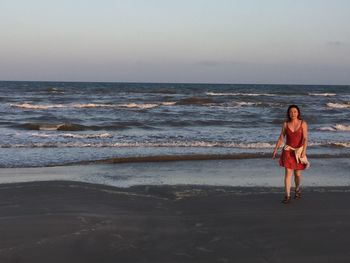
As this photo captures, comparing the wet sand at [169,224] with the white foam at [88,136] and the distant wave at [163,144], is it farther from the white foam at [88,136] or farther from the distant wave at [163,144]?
the white foam at [88,136]

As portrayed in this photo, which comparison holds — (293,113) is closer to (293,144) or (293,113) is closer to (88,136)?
(293,144)

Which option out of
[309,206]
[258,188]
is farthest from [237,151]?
[309,206]

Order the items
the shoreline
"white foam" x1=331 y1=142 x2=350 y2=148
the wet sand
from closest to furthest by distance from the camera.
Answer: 1. the wet sand
2. the shoreline
3. "white foam" x1=331 y1=142 x2=350 y2=148

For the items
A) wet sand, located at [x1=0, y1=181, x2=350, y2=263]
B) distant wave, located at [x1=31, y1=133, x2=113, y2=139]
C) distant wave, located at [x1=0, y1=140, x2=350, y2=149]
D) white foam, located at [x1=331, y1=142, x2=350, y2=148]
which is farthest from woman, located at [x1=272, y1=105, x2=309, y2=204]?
distant wave, located at [x1=31, y1=133, x2=113, y2=139]

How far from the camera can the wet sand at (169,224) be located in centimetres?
464

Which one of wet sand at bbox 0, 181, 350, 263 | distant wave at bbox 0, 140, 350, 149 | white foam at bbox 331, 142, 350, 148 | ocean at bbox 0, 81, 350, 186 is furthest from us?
white foam at bbox 331, 142, 350, 148

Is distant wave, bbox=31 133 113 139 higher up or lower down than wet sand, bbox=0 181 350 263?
lower down

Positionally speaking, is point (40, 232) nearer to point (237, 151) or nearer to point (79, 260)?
point (79, 260)

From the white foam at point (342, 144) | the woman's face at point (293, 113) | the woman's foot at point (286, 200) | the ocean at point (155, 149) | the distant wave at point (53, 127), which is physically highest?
the woman's face at point (293, 113)

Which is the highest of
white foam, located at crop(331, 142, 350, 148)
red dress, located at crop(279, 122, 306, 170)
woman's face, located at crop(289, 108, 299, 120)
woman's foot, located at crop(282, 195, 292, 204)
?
woman's face, located at crop(289, 108, 299, 120)

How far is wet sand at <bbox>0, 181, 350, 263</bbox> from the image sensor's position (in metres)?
4.64

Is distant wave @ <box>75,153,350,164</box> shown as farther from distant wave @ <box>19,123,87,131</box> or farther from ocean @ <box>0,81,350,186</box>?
distant wave @ <box>19,123,87,131</box>

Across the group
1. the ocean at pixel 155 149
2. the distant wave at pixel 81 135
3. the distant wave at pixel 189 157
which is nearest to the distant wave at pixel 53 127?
the ocean at pixel 155 149

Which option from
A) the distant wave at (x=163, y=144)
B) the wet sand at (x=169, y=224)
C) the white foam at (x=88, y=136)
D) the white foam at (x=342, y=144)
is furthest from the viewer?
the white foam at (x=88, y=136)
